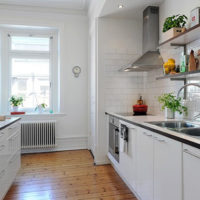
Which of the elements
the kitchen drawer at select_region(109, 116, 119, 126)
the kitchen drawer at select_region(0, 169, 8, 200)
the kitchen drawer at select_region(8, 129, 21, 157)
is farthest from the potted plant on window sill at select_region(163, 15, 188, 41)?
the kitchen drawer at select_region(0, 169, 8, 200)

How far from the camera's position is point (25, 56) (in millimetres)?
4004

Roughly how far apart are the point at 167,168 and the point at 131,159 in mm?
759

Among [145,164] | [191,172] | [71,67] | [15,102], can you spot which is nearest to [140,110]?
[145,164]

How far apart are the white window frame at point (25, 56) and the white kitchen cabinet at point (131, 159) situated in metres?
2.36

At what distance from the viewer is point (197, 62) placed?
178 cm

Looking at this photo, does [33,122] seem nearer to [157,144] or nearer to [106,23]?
[106,23]

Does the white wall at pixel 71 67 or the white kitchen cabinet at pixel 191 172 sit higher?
the white wall at pixel 71 67

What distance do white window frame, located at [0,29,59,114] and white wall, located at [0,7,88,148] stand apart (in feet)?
0.90

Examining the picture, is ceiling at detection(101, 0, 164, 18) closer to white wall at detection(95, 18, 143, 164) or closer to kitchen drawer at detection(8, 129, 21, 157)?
white wall at detection(95, 18, 143, 164)

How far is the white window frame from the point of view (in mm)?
3896

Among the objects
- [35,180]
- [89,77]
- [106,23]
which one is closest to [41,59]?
[89,77]

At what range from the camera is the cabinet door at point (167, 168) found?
1244 mm

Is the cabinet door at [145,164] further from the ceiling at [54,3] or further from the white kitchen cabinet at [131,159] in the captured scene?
the ceiling at [54,3]

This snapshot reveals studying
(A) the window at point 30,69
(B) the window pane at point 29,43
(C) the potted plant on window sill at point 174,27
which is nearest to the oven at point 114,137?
(C) the potted plant on window sill at point 174,27
